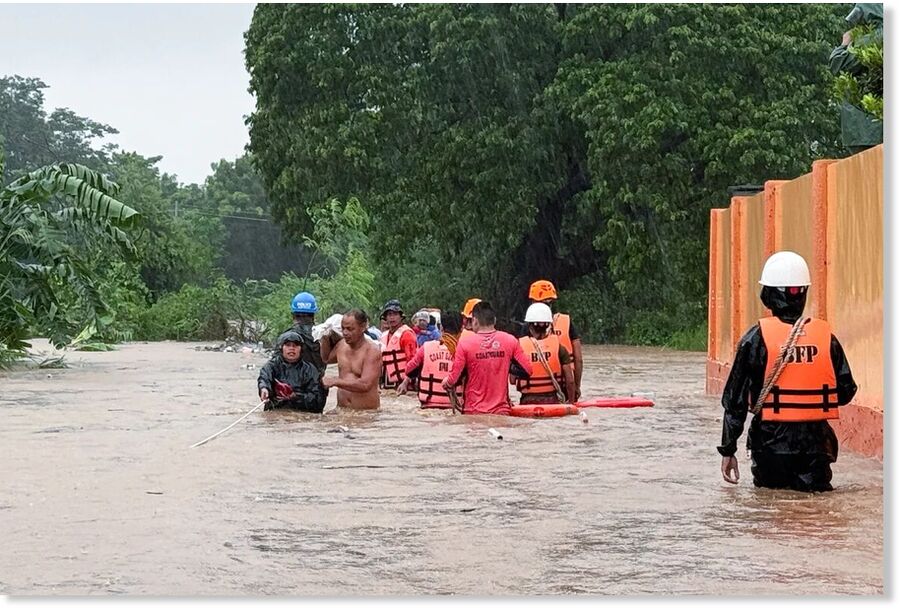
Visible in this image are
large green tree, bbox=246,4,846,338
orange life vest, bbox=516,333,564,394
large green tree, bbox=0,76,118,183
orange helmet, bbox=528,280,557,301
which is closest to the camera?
orange life vest, bbox=516,333,564,394

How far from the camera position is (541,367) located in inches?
653

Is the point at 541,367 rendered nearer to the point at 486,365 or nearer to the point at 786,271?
the point at 486,365

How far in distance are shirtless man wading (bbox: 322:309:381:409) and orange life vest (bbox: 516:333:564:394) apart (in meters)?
1.57

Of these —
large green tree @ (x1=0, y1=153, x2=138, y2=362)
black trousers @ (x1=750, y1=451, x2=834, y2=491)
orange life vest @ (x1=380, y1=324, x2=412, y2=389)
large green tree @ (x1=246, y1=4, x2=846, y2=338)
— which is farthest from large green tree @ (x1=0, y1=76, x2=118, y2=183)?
black trousers @ (x1=750, y1=451, x2=834, y2=491)

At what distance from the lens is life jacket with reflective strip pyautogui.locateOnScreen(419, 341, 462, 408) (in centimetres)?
1711

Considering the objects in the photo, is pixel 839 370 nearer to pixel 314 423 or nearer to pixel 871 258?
pixel 871 258

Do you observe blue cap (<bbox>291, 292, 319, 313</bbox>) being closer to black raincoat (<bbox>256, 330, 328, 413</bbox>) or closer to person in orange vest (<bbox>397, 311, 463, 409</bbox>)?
black raincoat (<bbox>256, 330, 328, 413</bbox>)

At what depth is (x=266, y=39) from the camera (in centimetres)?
4078

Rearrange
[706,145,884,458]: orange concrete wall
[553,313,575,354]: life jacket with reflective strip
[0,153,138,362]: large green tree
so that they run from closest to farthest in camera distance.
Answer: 1. [706,145,884,458]: orange concrete wall
2. [553,313,575,354]: life jacket with reflective strip
3. [0,153,138,362]: large green tree

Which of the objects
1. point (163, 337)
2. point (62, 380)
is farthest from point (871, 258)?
point (163, 337)

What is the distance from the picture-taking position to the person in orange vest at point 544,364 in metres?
16.3

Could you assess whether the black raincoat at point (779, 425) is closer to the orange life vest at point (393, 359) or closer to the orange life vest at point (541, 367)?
the orange life vest at point (541, 367)

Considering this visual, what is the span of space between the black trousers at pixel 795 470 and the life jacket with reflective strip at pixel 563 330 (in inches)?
235

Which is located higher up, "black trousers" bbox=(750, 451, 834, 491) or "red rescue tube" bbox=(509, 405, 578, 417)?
"red rescue tube" bbox=(509, 405, 578, 417)
